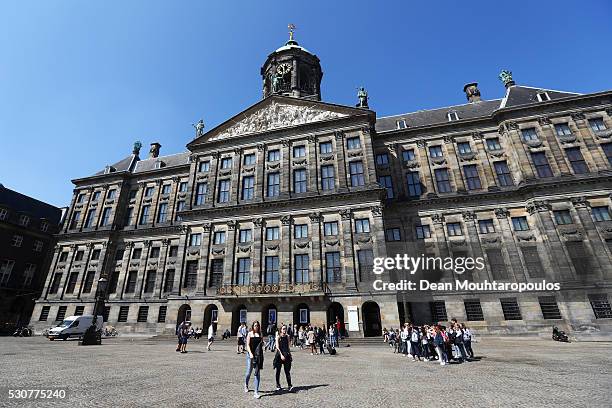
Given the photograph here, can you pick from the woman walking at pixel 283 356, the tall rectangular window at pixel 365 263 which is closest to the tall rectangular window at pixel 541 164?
the tall rectangular window at pixel 365 263

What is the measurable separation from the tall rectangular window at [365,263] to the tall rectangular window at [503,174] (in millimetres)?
16620

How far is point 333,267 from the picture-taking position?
28.4 meters

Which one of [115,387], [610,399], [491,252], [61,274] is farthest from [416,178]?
[61,274]

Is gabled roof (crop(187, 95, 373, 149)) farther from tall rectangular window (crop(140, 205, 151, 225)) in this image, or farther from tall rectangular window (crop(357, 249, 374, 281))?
tall rectangular window (crop(357, 249, 374, 281))

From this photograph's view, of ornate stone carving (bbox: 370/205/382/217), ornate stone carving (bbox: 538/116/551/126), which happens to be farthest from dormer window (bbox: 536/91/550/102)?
ornate stone carving (bbox: 370/205/382/217)

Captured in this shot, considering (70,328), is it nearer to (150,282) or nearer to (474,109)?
(150,282)

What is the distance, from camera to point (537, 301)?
86.7 feet

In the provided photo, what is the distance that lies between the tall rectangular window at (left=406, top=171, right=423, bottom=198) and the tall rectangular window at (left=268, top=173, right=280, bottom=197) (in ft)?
49.0

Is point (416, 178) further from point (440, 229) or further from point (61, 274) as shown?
point (61, 274)

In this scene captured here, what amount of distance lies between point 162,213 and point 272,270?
839 inches

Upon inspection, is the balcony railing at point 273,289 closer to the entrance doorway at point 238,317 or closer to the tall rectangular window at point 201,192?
the entrance doorway at point 238,317

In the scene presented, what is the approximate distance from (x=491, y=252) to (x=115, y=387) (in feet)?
104

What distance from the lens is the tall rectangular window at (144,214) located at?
137ft

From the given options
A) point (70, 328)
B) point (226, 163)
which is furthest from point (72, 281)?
point (226, 163)
